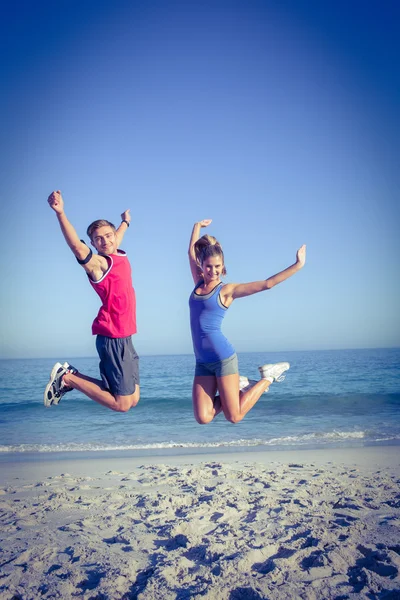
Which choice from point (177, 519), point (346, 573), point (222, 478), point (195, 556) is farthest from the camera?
point (222, 478)

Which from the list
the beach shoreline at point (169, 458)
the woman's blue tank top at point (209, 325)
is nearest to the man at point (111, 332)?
the woman's blue tank top at point (209, 325)

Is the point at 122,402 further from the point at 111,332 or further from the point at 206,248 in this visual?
the point at 206,248

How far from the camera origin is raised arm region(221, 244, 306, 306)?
189 inches

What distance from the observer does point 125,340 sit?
5.14m

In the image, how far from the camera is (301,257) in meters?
4.87

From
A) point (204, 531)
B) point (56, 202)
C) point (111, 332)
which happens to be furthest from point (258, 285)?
point (204, 531)

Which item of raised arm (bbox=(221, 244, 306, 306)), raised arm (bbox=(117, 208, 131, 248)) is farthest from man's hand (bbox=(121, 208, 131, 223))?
raised arm (bbox=(221, 244, 306, 306))

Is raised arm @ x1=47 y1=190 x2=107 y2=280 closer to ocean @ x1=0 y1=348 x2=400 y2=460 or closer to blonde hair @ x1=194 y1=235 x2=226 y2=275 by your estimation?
blonde hair @ x1=194 y1=235 x2=226 y2=275

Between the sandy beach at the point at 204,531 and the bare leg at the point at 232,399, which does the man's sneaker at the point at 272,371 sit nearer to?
the bare leg at the point at 232,399

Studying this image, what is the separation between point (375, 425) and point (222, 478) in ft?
28.1

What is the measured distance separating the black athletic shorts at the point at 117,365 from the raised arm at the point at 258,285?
45.6 inches

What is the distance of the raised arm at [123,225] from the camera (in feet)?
17.7

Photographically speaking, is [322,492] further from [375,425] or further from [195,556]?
[375,425]

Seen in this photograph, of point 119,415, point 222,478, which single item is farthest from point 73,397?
point 222,478
